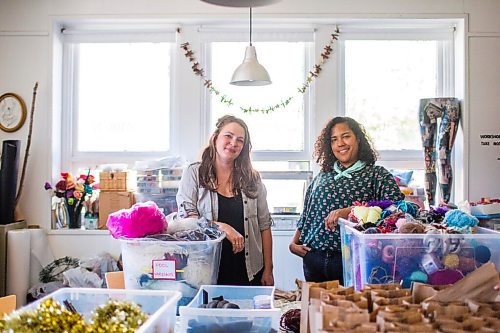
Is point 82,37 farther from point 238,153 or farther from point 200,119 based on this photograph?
point 238,153

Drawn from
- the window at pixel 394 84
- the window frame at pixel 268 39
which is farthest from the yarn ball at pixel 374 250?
the window at pixel 394 84

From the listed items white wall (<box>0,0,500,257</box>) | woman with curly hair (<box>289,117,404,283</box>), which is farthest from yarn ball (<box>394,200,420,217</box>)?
white wall (<box>0,0,500,257</box>)

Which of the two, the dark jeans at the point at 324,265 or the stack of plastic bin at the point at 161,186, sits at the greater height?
the stack of plastic bin at the point at 161,186

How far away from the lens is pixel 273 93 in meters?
4.16

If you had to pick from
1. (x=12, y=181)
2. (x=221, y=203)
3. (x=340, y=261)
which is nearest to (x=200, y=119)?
(x=12, y=181)

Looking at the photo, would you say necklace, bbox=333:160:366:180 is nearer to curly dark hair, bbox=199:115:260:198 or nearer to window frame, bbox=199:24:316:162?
curly dark hair, bbox=199:115:260:198

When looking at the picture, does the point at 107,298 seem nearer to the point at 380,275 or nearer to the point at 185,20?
the point at 380,275

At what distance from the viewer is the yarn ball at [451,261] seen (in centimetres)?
148

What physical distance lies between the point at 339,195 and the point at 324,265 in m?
0.34

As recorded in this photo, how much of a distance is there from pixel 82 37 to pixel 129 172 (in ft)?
4.01

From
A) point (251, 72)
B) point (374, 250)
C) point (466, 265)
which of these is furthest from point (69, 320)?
point (251, 72)

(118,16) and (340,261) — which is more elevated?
(118,16)

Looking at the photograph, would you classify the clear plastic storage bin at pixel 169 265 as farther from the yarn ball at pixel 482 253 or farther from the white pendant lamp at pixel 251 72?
the white pendant lamp at pixel 251 72

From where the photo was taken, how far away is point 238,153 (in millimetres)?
2535
